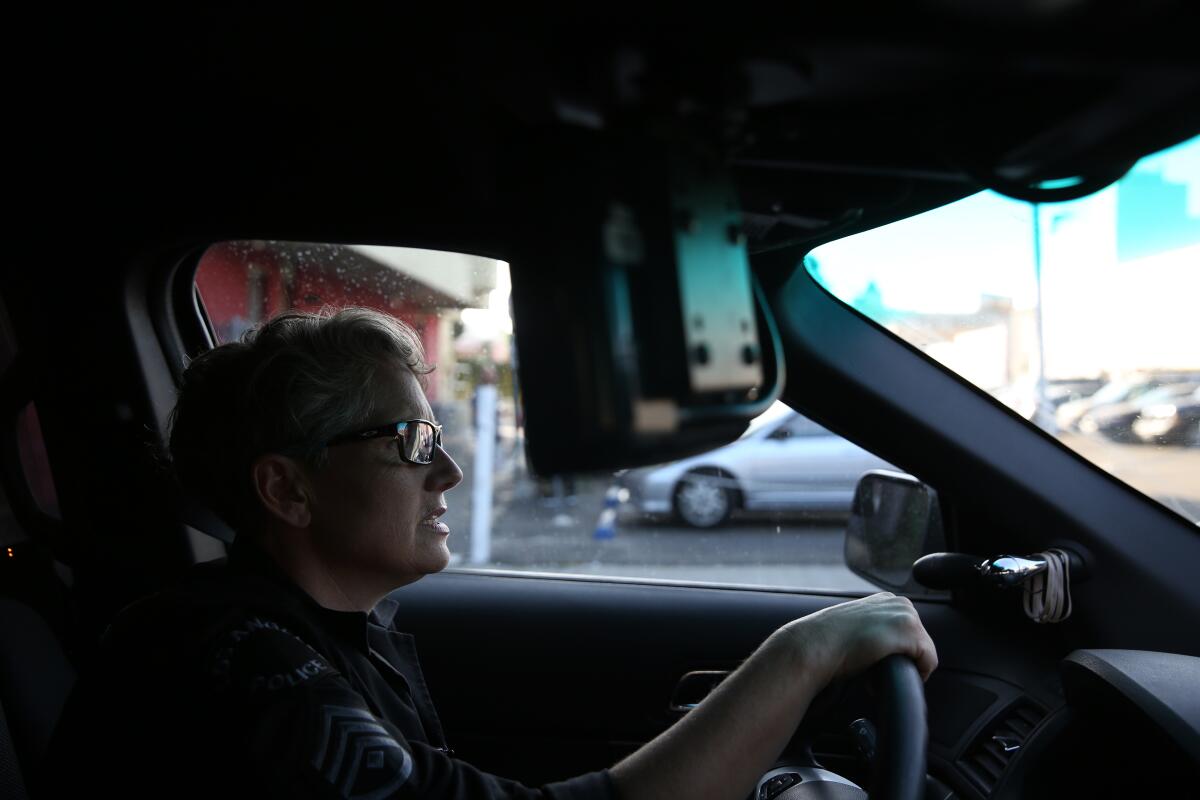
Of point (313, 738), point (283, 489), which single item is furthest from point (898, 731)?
point (283, 489)

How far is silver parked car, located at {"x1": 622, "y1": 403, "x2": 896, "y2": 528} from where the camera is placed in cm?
301

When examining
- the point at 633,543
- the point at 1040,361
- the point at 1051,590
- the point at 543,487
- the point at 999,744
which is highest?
the point at 1040,361

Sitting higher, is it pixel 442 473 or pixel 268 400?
pixel 268 400

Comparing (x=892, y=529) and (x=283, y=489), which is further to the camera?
(x=892, y=529)

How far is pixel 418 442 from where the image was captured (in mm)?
1813

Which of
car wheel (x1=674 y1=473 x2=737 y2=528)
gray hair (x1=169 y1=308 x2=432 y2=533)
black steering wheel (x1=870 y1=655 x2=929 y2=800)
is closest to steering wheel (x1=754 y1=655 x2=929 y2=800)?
black steering wheel (x1=870 y1=655 x2=929 y2=800)

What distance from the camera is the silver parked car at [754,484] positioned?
301 cm

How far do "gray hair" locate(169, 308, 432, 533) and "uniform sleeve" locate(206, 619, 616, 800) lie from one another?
0.41m

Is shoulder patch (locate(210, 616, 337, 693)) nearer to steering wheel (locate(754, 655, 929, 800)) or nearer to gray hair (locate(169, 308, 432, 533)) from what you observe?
gray hair (locate(169, 308, 432, 533))

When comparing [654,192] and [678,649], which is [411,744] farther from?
[678,649]

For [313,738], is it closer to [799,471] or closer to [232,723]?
[232,723]

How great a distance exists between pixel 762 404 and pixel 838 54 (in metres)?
0.40

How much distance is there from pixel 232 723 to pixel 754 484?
2.22 meters

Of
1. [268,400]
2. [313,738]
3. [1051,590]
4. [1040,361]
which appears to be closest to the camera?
[313,738]
